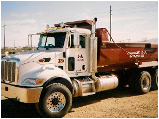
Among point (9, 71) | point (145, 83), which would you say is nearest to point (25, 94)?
point (9, 71)

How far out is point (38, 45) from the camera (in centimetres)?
761

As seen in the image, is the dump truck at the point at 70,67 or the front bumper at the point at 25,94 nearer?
the front bumper at the point at 25,94

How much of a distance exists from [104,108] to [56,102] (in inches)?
72.9

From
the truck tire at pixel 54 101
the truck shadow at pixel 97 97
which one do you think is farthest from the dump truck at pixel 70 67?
the truck shadow at pixel 97 97

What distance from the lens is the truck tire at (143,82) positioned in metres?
9.08

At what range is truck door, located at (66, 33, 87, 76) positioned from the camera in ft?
22.1

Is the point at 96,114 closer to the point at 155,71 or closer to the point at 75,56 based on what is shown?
the point at 75,56

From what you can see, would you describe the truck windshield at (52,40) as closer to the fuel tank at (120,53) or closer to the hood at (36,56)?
the hood at (36,56)

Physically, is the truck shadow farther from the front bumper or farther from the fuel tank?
the front bumper

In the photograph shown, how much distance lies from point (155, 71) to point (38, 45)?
A: 253 inches

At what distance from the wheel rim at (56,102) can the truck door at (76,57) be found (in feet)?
3.60

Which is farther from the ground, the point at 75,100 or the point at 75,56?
the point at 75,56

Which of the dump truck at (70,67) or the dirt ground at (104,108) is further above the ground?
the dump truck at (70,67)

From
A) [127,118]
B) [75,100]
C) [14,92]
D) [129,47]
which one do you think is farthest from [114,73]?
[14,92]
